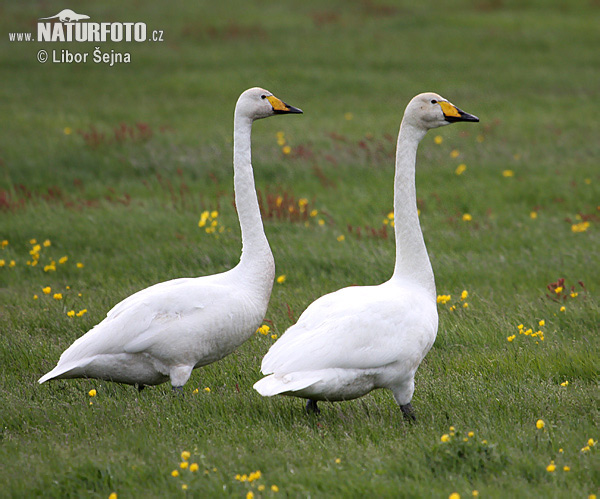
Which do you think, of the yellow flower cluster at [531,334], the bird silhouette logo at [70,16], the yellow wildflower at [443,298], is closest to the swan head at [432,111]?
the yellow flower cluster at [531,334]

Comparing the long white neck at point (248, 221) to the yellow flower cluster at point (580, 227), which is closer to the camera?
the long white neck at point (248, 221)

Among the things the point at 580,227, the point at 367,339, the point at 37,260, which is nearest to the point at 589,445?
the point at 367,339

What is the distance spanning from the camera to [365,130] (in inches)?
605

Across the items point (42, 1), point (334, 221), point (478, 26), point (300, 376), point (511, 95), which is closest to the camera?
point (300, 376)

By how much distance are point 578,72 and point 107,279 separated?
16.7m

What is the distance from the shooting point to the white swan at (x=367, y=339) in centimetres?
487

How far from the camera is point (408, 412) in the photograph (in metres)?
5.24

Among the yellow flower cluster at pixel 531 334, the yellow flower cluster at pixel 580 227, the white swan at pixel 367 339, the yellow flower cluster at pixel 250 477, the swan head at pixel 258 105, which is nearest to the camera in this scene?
the yellow flower cluster at pixel 250 477

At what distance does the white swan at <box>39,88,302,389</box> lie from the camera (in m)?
5.48

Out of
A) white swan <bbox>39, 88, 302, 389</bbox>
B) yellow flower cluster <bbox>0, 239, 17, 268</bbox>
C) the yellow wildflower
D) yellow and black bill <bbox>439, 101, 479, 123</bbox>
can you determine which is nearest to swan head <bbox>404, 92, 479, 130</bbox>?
yellow and black bill <bbox>439, 101, 479, 123</bbox>

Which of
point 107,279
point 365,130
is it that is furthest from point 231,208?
point 365,130

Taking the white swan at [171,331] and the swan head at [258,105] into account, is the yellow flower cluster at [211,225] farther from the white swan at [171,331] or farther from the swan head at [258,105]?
the white swan at [171,331]

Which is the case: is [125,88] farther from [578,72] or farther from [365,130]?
[578,72]

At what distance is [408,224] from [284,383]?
1706 millimetres
